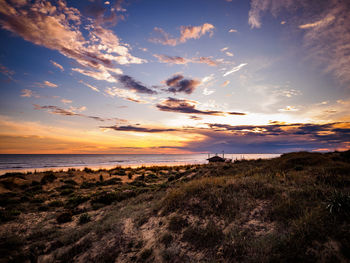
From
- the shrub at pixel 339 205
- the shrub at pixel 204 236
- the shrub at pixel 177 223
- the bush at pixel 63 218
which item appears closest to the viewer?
the shrub at pixel 339 205

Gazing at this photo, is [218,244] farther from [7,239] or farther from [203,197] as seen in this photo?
[7,239]

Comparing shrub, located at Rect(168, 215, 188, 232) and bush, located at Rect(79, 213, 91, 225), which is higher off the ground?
shrub, located at Rect(168, 215, 188, 232)

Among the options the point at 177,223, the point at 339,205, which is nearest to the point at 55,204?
the point at 177,223

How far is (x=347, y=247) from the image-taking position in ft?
12.5

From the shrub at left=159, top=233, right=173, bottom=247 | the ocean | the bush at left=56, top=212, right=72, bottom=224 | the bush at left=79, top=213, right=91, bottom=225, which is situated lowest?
the ocean

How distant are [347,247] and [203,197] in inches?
189

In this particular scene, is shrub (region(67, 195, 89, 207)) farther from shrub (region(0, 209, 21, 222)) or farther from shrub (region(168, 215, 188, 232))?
shrub (region(168, 215, 188, 232))

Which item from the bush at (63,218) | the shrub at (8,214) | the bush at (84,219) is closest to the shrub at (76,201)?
the bush at (63,218)

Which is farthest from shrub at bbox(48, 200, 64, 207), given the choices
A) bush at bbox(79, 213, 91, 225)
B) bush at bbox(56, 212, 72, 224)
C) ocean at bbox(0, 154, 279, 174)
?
ocean at bbox(0, 154, 279, 174)

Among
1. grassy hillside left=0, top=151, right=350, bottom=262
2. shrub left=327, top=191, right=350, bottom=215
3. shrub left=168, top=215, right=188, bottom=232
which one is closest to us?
grassy hillside left=0, top=151, right=350, bottom=262

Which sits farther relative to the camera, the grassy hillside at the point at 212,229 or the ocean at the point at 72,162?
the ocean at the point at 72,162

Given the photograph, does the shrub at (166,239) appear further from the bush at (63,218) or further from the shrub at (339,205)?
the bush at (63,218)

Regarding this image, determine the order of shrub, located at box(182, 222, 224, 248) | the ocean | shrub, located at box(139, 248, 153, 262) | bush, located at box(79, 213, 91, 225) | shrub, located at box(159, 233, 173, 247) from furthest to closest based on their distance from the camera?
the ocean, bush, located at box(79, 213, 91, 225), shrub, located at box(159, 233, 173, 247), shrub, located at box(139, 248, 153, 262), shrub, located at box(182, 222, 224, 248)

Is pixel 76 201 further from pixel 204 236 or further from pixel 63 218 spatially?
pixel 204 236
